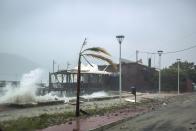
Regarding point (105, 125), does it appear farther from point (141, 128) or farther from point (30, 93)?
point (30, 93)

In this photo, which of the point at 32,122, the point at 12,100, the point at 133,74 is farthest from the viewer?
the point at 133,74

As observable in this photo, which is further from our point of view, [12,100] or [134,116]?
[12,100]

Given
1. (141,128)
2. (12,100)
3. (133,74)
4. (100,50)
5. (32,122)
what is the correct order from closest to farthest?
(141,128)
(32,122)
(100,50)
(12,100)
(133,74)

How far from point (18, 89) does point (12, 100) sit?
144 centimetres

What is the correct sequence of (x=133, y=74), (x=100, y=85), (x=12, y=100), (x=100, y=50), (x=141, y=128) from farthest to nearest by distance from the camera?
(x=133, y=74) < (x=100, y=85) < (x=12, y=100) < (x=100, y=50) < (x=141, y=128)

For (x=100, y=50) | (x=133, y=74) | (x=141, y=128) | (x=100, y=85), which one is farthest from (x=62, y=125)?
(x=133, y=74)

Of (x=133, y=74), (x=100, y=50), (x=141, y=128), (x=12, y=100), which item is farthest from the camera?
(x=133, y=74)

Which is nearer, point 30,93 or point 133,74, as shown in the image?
point 30,93

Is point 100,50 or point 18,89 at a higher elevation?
point 100,50

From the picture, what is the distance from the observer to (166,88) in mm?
67438

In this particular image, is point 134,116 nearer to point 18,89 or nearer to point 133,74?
point 18,89

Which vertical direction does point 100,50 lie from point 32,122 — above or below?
above

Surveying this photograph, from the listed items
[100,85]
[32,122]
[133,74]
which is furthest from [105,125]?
[133,74]

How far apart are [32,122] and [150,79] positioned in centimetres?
5170
